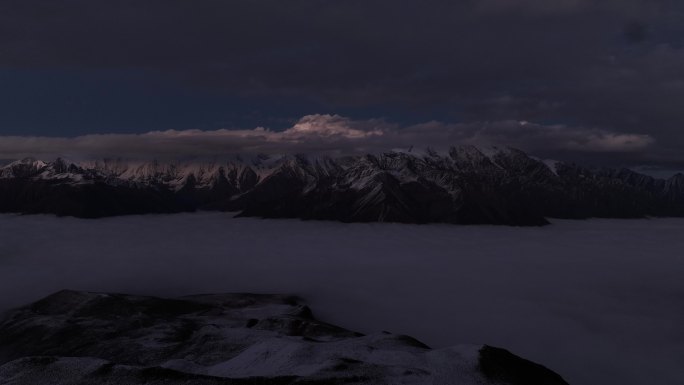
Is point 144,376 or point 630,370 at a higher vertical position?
point 144,376

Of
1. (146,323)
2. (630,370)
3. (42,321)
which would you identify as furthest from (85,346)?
(630,370)

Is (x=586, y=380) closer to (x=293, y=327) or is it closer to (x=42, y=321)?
(x=293, y=327)

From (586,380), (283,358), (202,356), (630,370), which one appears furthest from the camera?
(630,370)

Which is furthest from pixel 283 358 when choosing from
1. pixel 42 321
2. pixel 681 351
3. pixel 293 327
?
pixel 681 351

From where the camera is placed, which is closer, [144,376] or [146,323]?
[144,376]

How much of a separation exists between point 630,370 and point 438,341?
217 feet

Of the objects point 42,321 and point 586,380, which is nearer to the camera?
point 586,380

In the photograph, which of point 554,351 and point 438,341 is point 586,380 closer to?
point 554,351

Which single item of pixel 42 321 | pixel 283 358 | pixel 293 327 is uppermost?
pixel 283 358

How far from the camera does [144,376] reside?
75.8 m

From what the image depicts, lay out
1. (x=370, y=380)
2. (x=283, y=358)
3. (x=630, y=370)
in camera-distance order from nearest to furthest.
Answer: (x=370, y=380)
(x=283, y=358)
(x=630, y=370)

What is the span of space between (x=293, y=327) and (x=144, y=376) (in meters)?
84.3

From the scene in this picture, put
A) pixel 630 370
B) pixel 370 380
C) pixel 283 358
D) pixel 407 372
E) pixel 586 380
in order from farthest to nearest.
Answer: pixel 630 370, pixel 586 380, pixel 283 358, pixel 407 372, pixel 370 380

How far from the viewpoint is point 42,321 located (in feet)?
616
